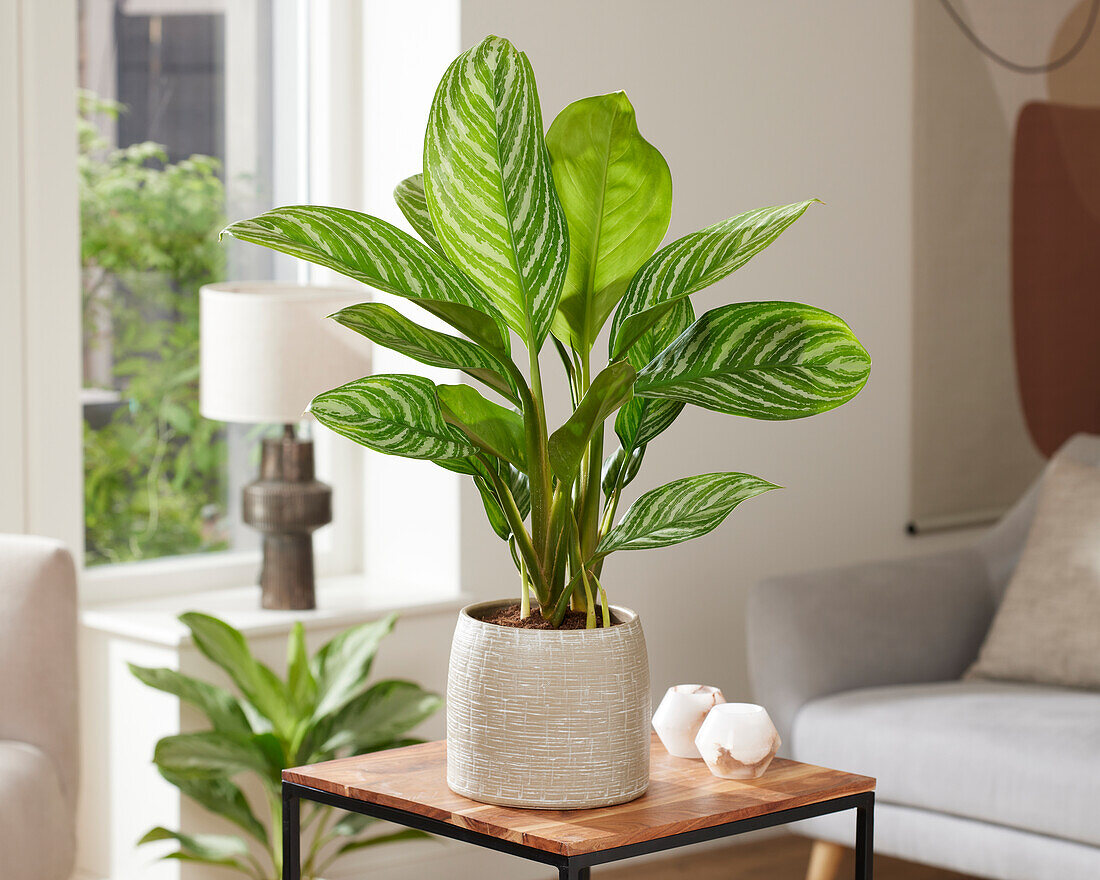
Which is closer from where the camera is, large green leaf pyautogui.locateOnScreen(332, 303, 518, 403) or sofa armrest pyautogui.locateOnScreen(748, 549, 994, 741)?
large green leaf pyautogui.locateOnScreen(332, 303, 518, 403)

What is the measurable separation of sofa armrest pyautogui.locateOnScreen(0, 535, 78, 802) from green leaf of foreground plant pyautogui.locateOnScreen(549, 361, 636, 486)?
3.69 feet

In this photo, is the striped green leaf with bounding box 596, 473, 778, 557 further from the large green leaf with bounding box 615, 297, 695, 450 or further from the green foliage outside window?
the green foliage outside window

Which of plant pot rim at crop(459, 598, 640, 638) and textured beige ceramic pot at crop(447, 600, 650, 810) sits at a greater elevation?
plant pot rim at crop(459, 598, 640, 638)

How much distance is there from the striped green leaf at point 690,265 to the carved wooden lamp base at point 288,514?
1.44m

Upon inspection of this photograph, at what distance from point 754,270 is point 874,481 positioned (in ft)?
2.08

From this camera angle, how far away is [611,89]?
10.3ft

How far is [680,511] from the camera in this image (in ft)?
4.72

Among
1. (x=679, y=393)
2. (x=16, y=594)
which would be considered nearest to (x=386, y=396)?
(x=679, y=393)

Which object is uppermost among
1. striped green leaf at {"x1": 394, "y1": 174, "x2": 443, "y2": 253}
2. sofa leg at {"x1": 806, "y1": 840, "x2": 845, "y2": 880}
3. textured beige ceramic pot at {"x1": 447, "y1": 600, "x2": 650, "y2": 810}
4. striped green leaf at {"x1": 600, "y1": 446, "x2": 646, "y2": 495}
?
striped green leaf at {"x1": 394, "y1": 174, "x2": 443, "y2": 253}

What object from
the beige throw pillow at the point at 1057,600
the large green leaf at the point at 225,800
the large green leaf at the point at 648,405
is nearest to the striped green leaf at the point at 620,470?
the large green leaf at the point at 648,405

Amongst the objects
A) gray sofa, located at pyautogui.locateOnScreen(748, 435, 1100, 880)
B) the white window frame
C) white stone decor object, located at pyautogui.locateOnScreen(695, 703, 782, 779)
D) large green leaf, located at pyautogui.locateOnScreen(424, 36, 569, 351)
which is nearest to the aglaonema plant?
→ large green leaf, located at pyautogui.locateOnScreen(424, 36, 569, 351)

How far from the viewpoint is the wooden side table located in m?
1.34

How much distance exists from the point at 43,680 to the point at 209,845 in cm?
52

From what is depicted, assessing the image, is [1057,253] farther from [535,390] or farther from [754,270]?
[535,390]
